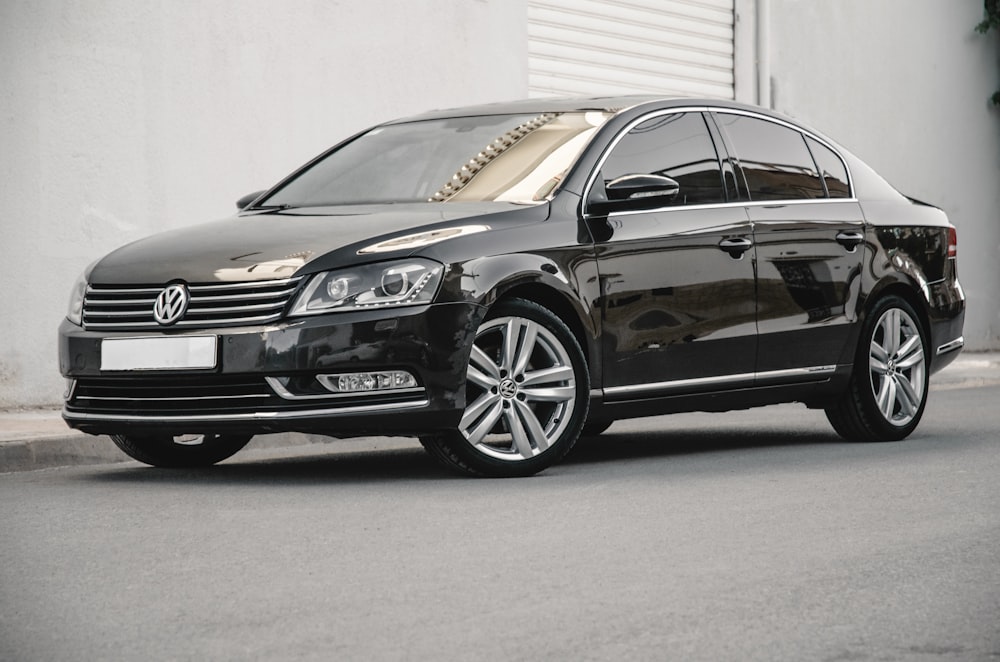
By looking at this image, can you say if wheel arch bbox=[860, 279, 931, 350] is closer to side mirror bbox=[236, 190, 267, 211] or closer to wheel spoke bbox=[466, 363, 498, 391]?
wheel spoke bbox=[466, 363, 498, 391]

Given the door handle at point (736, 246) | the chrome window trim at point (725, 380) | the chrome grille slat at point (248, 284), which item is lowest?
the chrome window trim at point (725, 380)

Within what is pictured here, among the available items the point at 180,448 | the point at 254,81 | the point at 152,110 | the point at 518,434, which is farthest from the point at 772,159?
the point at 254,81

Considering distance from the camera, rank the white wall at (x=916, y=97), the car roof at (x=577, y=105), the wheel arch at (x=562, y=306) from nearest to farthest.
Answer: the wheel arch at (x=562, y=306) → the car roof at (x=577, y=105) → the white wall at (x=916, y=97)

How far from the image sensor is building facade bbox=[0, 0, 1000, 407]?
35.6 ft

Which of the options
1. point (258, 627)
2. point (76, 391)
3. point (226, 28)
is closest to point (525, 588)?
point (258, 627)

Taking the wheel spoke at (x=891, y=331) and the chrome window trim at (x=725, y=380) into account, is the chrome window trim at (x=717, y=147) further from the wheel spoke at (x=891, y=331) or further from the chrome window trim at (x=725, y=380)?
the chrome window trim at (x=725, y=380)

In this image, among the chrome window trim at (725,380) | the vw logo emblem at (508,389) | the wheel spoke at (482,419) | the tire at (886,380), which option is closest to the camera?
the wheel spoke at (482,419)

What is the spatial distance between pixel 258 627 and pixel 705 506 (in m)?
2.44

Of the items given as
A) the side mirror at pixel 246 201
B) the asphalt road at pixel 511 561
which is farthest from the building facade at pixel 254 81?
the asphalt road at pixel 511 561

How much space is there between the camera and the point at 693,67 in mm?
17156

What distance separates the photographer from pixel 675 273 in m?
7.52

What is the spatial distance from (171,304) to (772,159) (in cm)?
333

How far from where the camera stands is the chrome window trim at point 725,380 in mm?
7383

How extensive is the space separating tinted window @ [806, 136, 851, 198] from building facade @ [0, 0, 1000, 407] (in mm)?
4807
